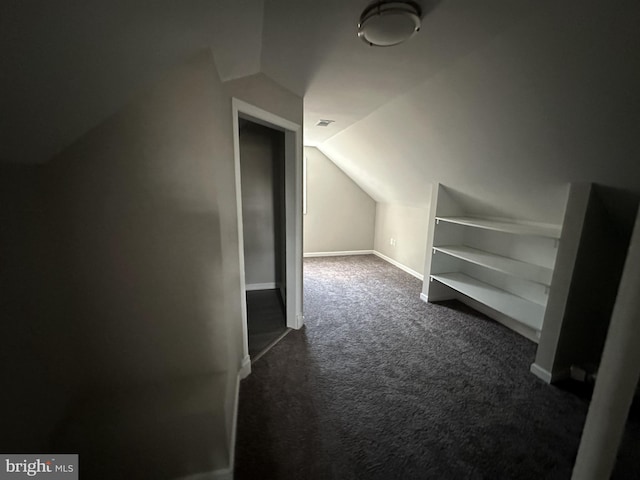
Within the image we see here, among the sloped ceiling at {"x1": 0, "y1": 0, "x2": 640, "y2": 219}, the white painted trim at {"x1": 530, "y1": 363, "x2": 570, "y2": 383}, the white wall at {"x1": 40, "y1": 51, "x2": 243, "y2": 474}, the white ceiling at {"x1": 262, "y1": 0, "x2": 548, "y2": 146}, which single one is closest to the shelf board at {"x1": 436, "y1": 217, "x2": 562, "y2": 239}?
the sloped ceiling at {"x1": 0, "y1": 0, "x2": 640, "y2": 219}

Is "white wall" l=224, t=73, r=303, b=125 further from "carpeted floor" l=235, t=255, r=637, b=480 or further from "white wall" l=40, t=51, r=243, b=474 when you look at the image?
"carpeted floor" l=235, t=255, r=637, b=480

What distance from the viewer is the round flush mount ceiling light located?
1.06 meters

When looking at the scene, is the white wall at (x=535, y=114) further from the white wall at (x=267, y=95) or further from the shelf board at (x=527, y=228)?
the white wall at (x=267, y=95)

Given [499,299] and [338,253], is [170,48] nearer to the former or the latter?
[499,299]

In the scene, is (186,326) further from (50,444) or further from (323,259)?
(323,259)

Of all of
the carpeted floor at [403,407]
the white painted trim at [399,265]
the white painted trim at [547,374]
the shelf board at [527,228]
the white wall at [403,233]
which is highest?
the shelf board at [527,228]

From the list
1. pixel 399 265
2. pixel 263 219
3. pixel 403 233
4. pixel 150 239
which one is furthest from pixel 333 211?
pixel 150 239

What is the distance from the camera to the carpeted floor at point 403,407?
1.28m

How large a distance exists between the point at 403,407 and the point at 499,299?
1.58m

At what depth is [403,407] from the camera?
1.62 meters

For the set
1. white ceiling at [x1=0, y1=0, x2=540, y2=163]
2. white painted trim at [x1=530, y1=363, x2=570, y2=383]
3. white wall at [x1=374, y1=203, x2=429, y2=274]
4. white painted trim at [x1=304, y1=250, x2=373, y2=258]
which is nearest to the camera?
white ceiling at [x1=0, y1=0, x2=540, y2=163]

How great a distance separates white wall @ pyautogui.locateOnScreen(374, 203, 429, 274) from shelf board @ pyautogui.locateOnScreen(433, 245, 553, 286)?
882mm

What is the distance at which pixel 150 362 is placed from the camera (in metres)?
1.21

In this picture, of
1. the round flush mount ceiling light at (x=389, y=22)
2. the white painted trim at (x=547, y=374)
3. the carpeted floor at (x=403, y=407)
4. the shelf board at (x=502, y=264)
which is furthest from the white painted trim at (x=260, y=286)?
the round flush mount ceiling light at (x=389, y=22)
